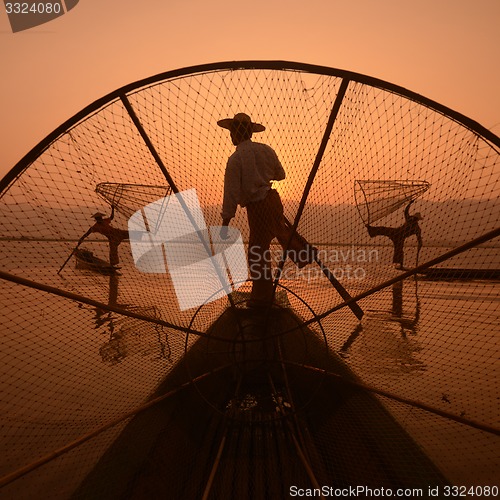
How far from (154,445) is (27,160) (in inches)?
74.6

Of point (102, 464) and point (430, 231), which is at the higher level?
point (430, 231)

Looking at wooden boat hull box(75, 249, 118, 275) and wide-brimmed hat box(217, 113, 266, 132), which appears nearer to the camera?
wide-brimmed hat box(217, 113, 266, 132)

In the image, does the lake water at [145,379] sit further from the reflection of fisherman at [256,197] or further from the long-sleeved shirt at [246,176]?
the long-sleeved shirt at [246,176]

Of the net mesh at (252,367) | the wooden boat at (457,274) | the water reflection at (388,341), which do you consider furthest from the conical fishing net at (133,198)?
the wooden boat at (457,274)

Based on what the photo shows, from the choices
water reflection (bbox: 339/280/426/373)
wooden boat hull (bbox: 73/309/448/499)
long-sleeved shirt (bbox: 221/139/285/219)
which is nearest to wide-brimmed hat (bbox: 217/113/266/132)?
long-sleeved shirt (bbox: 221/139/285/219)

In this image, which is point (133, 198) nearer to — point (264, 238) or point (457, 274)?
point (264, 238)

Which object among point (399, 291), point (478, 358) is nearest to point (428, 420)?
point (478, 358)

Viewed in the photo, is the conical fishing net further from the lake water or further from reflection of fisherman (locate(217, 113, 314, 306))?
reflection of fisherman (locate(217, 113, 314, 306))

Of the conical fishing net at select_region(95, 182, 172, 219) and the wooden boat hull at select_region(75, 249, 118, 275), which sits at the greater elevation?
the conical fishing net at select_region(95, 182, 172, 219)

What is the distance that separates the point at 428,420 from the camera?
9.14 ft

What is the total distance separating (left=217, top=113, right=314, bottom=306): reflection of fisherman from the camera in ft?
10.6

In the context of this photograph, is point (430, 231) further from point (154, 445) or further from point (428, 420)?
point (154, 445)

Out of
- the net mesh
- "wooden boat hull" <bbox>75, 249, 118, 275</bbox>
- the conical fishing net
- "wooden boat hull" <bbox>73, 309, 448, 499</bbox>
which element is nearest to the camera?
"wooden boat hull" <bbox>73, 309, 448, 499</bbox>

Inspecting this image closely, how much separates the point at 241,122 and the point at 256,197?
697 millimetres
